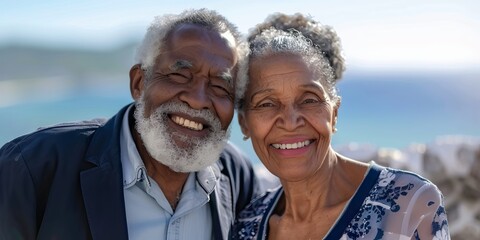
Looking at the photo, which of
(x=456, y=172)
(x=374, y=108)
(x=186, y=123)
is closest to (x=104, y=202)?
(x=186, y=123)

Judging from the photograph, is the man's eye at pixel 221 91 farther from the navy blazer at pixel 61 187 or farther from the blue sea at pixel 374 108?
the blue sea at pixel 374 108

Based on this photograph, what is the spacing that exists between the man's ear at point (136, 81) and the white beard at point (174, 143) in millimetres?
140

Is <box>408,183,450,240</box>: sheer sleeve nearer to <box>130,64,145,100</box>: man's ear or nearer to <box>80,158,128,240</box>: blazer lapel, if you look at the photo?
<box>80,158,128,240</box>: blazer lapel

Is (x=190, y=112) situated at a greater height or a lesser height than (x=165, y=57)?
lesser

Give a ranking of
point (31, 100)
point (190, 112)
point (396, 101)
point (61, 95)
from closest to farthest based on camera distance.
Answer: point (190, 112) → point (31, 100) → point (61, 95) → point (396, 101)

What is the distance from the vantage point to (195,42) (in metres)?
2.80

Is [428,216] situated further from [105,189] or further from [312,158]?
[105,189]

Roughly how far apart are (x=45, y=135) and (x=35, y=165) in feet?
0.54

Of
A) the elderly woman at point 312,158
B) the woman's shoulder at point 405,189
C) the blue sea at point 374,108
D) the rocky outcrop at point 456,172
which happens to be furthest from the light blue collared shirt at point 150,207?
the blue sea at point 374,108

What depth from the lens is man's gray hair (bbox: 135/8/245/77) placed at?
9.42 ft

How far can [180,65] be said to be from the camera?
109 inches

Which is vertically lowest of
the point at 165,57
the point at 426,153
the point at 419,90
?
the point at 419,90

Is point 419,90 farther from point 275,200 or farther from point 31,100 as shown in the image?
point 275,200

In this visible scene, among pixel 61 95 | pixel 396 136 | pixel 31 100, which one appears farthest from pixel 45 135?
pixel 61 95
